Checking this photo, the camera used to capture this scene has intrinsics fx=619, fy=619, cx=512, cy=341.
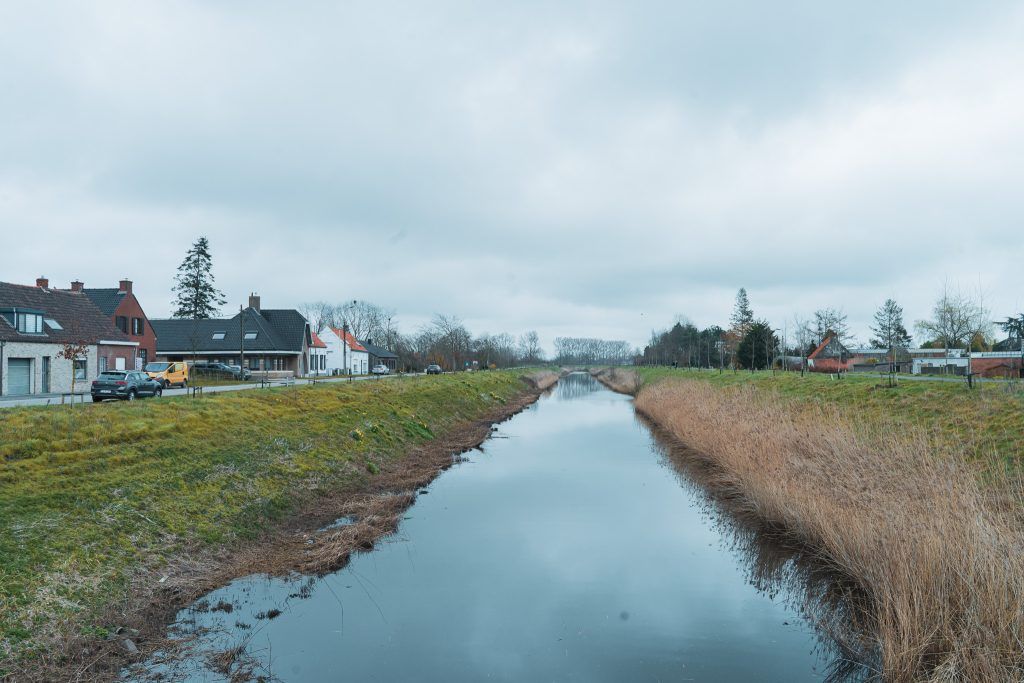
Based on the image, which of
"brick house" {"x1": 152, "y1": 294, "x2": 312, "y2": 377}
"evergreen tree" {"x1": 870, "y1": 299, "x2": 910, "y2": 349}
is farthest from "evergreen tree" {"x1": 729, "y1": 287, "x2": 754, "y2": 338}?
"brick house" {"x1": 152, "y1": 294, "x2": 312, "y2": 377}

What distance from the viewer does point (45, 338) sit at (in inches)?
1159

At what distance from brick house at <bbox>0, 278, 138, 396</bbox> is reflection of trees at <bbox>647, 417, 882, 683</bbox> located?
2600 cm

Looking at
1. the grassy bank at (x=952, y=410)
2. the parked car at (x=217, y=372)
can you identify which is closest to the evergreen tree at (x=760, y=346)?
the grassy bank at (x=952, y=410)

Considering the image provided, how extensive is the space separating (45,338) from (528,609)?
3071cm

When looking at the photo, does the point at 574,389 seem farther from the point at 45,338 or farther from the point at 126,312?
the point at 45,338

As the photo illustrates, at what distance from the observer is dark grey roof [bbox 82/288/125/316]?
43.8m

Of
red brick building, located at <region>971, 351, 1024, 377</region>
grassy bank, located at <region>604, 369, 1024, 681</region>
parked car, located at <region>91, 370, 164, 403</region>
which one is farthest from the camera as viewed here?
red brick building, located at <region>971, 351, 1024, 377</region>

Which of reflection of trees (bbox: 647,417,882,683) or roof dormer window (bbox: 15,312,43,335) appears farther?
roof dormer window (bbox: 15,312,43,335)

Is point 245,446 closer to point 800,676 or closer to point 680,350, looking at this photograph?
point 800,676

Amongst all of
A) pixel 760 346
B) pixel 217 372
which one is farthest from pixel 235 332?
pixel 760 346

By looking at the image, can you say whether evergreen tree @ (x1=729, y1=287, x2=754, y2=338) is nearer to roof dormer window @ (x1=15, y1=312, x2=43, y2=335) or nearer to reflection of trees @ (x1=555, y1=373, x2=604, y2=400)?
reflection of trees @ (x1=555, y1=373, x2=604, y2=400)

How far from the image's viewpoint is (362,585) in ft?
31.6

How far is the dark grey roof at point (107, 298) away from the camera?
144ft

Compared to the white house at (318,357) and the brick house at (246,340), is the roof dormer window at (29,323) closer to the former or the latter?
the brick house at (246,340)
